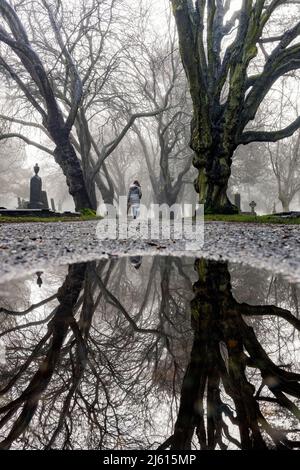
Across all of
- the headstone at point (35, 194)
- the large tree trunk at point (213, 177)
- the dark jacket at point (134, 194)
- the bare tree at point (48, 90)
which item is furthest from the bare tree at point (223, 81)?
the headstone at point (35, 194)

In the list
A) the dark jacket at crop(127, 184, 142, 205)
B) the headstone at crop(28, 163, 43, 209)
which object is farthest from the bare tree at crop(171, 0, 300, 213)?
the headstone at crop(28, 163, 43, 209)

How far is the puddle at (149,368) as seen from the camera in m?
1.19

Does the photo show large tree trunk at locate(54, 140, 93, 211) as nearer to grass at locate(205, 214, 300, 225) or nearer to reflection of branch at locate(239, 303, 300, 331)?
grass at locate(205, 214, 300, 225)

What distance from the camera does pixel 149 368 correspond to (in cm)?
159

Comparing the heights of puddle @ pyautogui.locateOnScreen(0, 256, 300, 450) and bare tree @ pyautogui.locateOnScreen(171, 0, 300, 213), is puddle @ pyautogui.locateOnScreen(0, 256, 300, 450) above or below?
below

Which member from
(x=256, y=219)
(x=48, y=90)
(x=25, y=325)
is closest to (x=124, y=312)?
(x=25, y=325)

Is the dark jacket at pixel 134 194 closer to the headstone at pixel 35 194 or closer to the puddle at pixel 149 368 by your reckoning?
the headstone at pixel 35 194

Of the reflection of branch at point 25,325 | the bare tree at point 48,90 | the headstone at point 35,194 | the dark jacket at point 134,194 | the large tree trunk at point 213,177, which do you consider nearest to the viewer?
the reflection of branch at point 25,325

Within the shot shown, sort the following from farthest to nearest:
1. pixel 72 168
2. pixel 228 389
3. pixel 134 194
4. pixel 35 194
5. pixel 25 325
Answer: pixel 35 194, pixel 134 194, pixel 72 168, pixel 25 325, pixel 228 389

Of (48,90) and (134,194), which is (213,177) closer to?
(134,194)

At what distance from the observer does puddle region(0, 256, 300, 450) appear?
3.92 ft

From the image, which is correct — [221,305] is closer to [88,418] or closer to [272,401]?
[272,401]

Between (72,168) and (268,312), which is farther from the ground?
(72,168)

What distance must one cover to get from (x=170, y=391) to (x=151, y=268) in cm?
267
